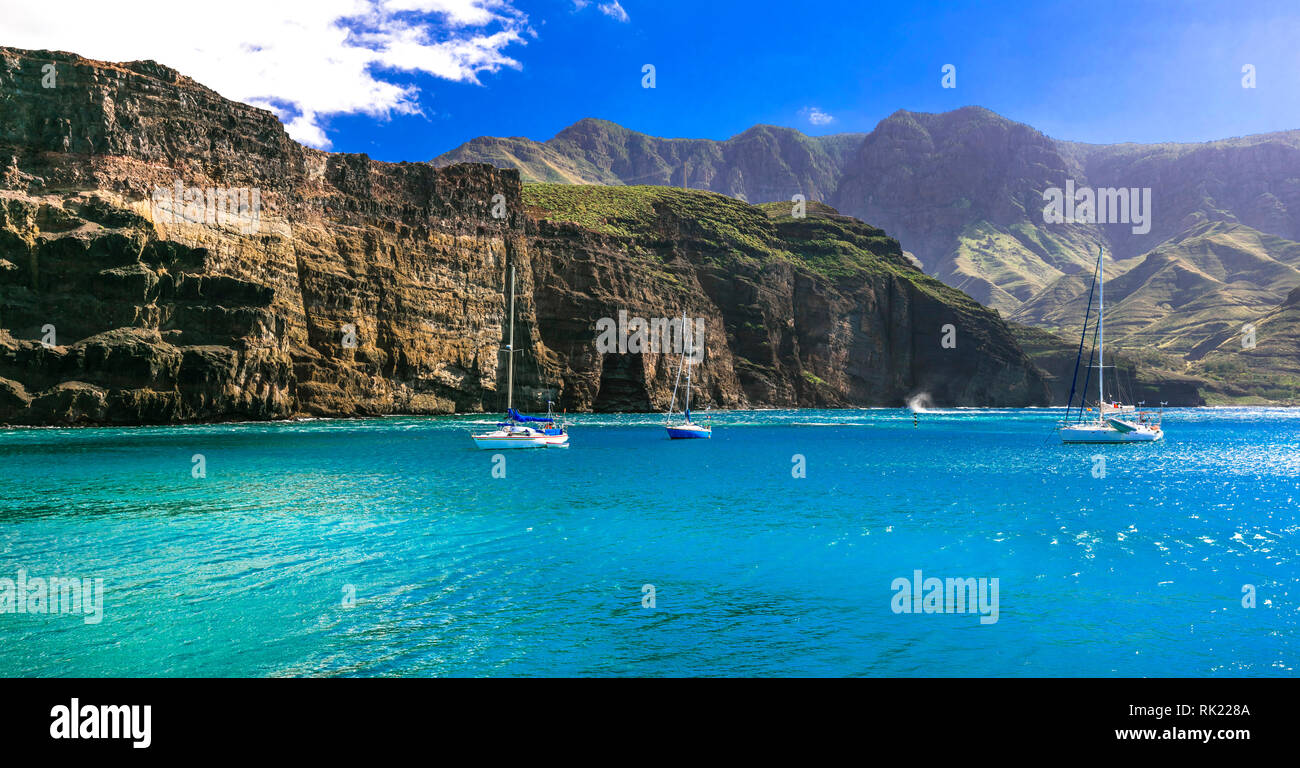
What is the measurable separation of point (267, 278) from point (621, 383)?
61.9 meters

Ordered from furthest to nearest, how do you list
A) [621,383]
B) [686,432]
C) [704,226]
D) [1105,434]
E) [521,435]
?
[704,226] < [621,383] < [686,432] < [1105,434] < [521,435]

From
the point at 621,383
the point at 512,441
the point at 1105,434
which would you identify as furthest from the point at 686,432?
the point at 621,383

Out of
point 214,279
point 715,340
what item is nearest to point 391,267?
point 214,279

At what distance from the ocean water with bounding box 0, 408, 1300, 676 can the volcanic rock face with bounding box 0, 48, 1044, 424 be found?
46769mm

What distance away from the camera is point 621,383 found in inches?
5364

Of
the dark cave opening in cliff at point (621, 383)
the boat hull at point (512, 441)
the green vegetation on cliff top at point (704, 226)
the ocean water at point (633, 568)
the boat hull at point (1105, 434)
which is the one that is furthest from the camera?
the green vegetation on cliff top at point (704, 226)

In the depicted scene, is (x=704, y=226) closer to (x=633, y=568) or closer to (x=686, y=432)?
(x=686, y=432)

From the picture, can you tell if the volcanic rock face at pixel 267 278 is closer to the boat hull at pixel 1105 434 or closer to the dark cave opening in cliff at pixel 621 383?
the dark cave opening in cliff at pixel 621 383

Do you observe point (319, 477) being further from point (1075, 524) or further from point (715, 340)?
point (715, 340)

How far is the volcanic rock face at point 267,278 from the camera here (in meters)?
83.6

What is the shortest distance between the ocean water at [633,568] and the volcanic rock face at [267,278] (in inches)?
1841

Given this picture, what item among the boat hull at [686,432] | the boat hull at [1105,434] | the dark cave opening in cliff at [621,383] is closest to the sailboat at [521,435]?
the boat hull at [686,432]
